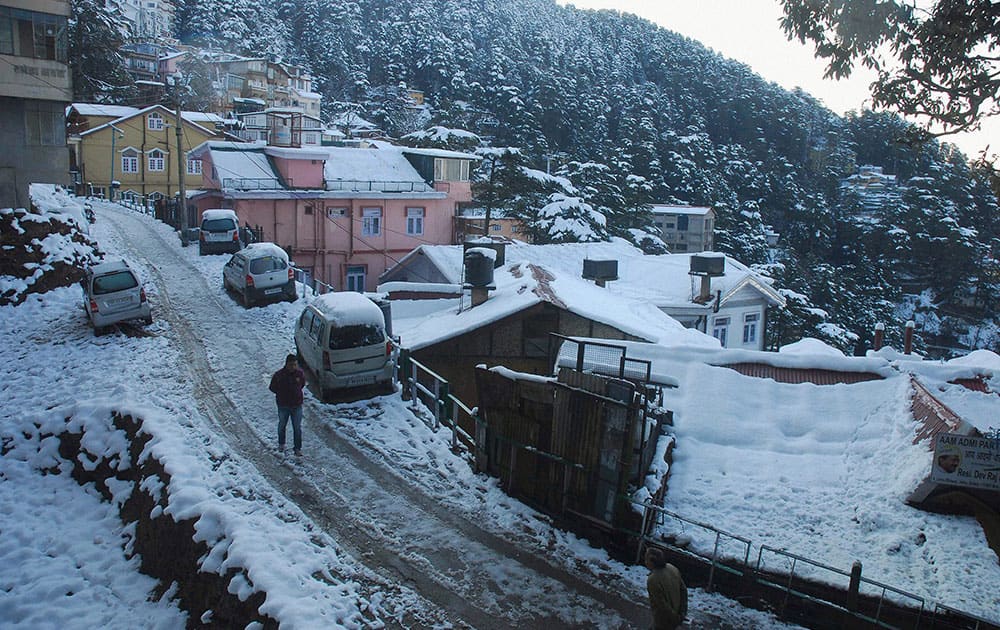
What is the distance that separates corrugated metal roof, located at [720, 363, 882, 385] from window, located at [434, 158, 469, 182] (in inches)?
1233

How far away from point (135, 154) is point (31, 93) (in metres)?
26.2

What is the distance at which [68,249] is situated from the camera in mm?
26562

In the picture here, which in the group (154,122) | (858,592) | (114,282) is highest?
(154,122)

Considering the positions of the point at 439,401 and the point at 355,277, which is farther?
the point at 355,277

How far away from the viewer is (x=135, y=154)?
178ft

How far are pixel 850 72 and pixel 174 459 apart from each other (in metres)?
12.4

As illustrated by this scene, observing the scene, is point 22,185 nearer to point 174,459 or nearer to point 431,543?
point 174,459

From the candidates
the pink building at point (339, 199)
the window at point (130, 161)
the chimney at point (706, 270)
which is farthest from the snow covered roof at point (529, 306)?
the window at point (130, 161)

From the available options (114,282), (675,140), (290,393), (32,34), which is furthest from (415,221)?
(675,140)

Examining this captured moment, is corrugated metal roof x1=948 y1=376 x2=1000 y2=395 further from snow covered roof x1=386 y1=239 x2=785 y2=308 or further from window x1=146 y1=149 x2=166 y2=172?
window x1=146 y1=149 x2=166 y2=172

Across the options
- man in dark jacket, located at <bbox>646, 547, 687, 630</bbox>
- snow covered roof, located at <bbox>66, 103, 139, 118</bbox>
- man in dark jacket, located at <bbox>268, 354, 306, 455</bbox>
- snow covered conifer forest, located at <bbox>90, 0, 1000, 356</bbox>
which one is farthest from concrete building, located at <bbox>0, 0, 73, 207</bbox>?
man in dark jacket, located at <bbox>646, 547, 687, 630</bbox>

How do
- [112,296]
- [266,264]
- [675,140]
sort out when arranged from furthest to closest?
[675,140]
[266,264]
[112,296]

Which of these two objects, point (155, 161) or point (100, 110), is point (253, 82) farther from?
point (155, 161)

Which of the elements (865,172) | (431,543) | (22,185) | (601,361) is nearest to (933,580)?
(601,361)
